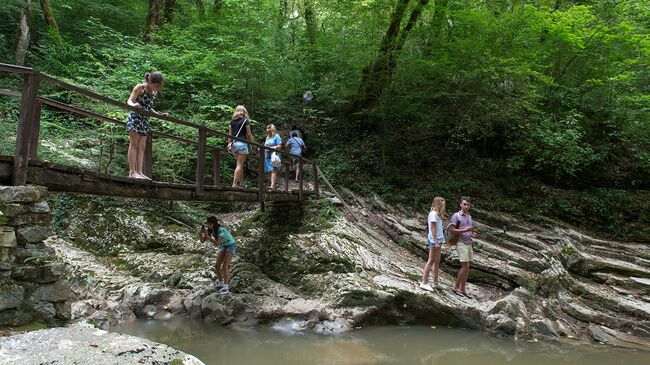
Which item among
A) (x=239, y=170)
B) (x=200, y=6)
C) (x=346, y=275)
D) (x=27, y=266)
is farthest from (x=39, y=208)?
(x=200, y=6)

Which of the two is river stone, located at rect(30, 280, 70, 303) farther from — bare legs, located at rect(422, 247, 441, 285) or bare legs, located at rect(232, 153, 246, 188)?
bare legs, located at rect(422, 247, 441, 285)

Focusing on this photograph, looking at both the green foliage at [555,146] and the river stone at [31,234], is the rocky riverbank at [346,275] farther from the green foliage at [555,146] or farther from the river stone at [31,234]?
the river stone at [31,234]

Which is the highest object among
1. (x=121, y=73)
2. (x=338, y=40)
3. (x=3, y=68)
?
(x=338, y=40)

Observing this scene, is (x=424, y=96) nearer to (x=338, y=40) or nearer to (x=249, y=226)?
(x=338, y=40)

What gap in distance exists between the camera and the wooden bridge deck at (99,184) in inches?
171

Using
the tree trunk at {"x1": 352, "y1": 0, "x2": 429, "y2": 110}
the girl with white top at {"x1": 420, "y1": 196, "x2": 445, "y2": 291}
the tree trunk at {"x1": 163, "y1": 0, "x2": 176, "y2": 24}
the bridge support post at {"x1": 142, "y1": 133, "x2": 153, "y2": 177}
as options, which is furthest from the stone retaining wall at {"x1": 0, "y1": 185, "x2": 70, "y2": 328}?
the tree trunk at {"x1": 163, "y1": 0, "x2": 176, "y2": 24}

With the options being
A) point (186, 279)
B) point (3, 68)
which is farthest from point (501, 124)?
point (3, 68)

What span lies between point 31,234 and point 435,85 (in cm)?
1143

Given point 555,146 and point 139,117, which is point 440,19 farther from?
point 139,117

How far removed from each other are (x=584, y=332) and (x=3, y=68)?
403 inches

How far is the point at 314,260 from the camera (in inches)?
372

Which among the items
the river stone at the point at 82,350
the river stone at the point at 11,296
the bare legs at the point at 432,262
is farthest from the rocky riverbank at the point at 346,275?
the river stone at the point at 82,350

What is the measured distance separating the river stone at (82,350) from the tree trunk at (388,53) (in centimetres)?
1148

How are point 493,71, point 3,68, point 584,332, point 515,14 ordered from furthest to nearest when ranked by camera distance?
1. point 515,14
2. point 493,71
3. point 584,332
4. point 3,68
